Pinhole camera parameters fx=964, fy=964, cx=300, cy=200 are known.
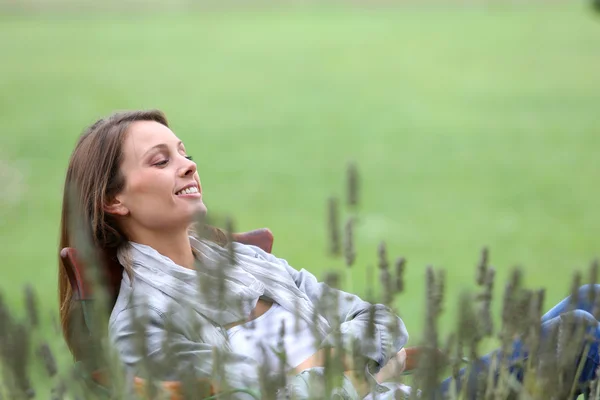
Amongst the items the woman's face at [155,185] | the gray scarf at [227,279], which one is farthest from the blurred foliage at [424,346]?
the woman's face at [155,185]

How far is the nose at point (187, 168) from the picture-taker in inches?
94.6

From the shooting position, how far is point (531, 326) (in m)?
1.61

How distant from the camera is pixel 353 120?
41.3 feet

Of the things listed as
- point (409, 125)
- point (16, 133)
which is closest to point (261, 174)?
point (409, 125)

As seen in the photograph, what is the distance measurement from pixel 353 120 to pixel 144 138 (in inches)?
401

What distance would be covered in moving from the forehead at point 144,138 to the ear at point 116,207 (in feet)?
0.41

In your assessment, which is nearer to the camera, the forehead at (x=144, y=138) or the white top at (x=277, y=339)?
the white top at (x=277, y=339)

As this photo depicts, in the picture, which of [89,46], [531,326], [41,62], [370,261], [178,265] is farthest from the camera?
[89,46]

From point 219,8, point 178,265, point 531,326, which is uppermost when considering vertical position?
point 531,326

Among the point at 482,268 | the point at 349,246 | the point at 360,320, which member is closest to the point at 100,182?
the point at 360,320

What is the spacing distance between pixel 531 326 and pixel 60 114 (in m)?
11.9

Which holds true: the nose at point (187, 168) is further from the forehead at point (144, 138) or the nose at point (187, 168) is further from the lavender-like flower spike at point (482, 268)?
the lavender-like flower spike at point (482, 268)

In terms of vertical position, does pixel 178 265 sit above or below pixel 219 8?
above

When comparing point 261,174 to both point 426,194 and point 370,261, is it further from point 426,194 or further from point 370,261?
point 370,261
